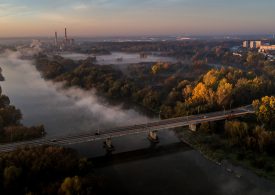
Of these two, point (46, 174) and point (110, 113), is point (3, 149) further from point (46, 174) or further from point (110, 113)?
point (110, 113)

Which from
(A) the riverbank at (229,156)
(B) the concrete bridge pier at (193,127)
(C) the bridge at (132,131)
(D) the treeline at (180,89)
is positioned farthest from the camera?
(D) the treeline at (180,89)

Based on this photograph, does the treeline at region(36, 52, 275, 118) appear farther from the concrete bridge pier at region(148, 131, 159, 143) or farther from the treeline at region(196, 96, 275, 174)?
the concrete bridge pier at region(148, 131, 159, 143)

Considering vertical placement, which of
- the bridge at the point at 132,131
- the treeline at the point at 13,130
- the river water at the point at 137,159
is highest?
the treeline at the point at 13,130

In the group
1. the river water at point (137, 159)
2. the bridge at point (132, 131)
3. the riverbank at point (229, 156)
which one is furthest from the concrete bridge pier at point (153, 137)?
the riverbank at point (229, 156)

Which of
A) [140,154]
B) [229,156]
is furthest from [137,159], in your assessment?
[229,156]

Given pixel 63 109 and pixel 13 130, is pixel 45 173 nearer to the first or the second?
pixel 13 130

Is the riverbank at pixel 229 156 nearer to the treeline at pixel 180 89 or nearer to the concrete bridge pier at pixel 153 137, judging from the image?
the concrete bridge pier at pixel 153 137

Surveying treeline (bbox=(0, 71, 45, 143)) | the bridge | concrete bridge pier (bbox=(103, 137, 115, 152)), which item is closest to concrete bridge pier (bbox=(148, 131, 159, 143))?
the bridge
